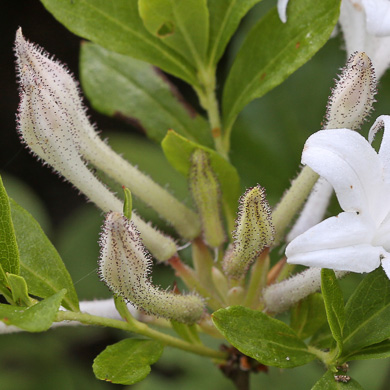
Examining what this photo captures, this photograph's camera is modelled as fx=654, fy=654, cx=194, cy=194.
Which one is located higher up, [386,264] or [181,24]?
[181,24]

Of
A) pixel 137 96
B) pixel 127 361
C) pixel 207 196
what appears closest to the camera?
pixel 127 361

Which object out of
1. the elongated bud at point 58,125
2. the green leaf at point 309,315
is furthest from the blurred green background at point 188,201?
the green leaf at point 309,315

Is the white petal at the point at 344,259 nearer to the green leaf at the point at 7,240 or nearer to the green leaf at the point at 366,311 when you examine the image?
the green leaf at the point at 366,311

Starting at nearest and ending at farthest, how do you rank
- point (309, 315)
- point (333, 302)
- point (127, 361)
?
point (333, 302)
point (127, 361)
point (309, 315)

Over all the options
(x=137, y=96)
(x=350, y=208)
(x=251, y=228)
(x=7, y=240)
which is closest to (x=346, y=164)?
(x=350, y=208)

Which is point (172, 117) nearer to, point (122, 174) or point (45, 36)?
point (122, 174)

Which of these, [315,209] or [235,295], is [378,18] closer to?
[315,209]

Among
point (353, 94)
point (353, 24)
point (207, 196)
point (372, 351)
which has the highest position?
point (353, 24)
